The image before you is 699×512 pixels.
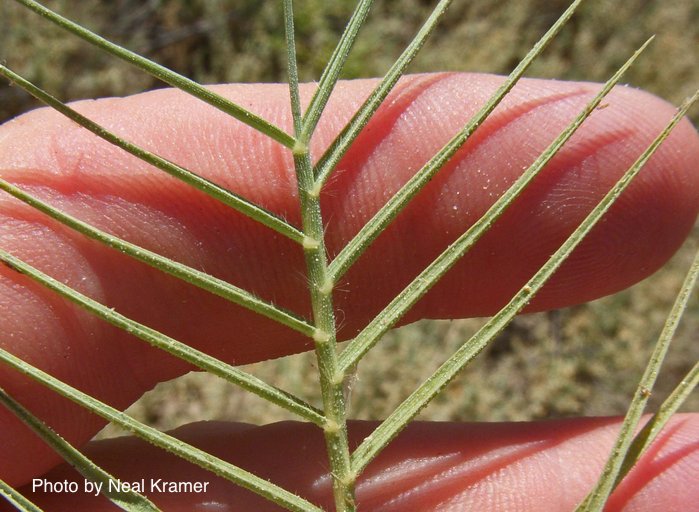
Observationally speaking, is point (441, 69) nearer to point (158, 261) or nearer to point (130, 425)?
point (158, 261)

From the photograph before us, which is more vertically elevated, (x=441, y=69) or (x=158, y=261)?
(x=441, y=69)

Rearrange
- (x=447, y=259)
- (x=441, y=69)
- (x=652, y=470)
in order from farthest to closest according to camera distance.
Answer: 1. (x=441, y=69)
2. (x=652, y=470)
3. (x=447, y=259)

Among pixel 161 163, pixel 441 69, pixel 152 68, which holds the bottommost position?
pixel 161 163

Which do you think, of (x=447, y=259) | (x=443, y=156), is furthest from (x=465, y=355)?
(x=443, y=156)

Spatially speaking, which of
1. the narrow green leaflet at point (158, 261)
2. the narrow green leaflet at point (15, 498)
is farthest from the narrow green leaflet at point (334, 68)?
the narrow green leaflet at point (15, 498)

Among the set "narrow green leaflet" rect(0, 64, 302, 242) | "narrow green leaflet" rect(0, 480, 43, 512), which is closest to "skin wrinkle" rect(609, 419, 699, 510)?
"narrow green leaflet" rect(0, 64, 302, 242)

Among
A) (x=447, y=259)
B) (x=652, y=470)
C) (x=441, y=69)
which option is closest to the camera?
(x=447, y=259)

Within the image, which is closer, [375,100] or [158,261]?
[158,261]
